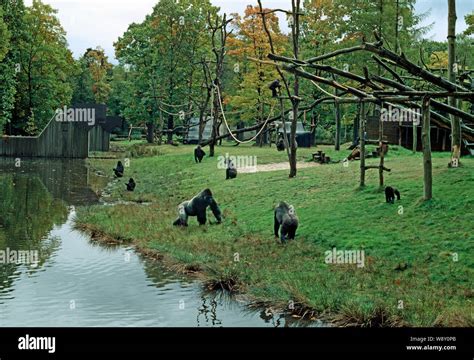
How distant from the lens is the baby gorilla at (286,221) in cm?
1630

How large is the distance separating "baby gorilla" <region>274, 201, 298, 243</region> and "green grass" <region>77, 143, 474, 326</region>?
0.88 feet

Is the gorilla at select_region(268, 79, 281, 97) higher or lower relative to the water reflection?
higher

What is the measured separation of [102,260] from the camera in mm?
16484

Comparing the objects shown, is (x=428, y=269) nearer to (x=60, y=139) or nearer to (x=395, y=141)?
(x=395, y=141)

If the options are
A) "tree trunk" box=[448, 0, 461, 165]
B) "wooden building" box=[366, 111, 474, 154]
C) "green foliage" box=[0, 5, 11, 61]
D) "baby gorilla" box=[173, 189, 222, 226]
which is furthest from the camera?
"green foliage" box=[0, 5, 11, 61]

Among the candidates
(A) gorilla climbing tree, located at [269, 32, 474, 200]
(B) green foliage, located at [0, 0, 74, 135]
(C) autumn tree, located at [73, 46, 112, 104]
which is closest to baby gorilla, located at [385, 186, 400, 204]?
(A) gorilla climbing tree, located at [269, 32, 474, 200]

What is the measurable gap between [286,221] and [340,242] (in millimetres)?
1453

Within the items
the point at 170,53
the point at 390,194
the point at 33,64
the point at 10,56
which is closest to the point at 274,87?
the point at 390,194

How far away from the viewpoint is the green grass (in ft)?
38.1

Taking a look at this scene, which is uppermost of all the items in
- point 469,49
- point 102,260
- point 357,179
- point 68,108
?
point 469,49

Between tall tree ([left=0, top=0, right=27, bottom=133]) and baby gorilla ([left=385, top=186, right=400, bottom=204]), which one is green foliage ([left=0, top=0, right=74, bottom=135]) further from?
baby gorilla ([left=385, top=186, right=400, bottom=204])

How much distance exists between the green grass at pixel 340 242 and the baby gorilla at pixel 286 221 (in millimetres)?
269

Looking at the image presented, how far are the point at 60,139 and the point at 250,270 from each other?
43329 mm
